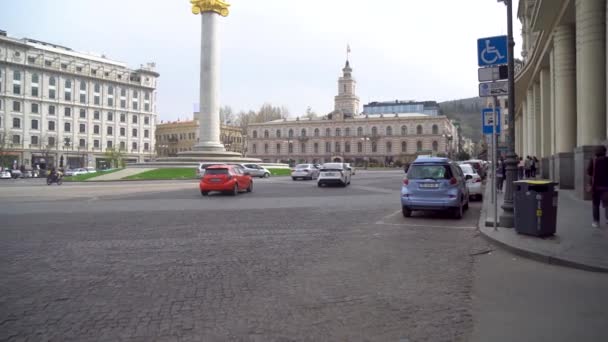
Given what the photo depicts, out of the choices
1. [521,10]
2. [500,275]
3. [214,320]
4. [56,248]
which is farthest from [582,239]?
[521,10]

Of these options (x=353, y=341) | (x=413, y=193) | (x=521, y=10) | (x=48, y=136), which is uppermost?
(x=521, y=10)

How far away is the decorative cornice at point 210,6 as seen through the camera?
45.6m

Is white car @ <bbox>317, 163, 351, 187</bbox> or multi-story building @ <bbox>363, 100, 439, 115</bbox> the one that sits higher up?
multi-story building @ <bbox>363, 100, 439, 115</bbox>

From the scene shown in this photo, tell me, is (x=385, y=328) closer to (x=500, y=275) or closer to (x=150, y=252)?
(x=500, y=275)

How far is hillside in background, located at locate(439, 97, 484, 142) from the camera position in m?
146

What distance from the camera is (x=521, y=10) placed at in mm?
36469

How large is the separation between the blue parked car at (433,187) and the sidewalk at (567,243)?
1250 millimetres

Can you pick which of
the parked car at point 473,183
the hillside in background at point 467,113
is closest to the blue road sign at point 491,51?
the parked car at point 473,183

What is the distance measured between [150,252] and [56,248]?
1874 mm

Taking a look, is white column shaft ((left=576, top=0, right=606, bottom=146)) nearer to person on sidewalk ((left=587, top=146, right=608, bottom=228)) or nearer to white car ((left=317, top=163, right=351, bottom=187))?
person on sidewalk ((left=587, top=146, right=608, bottom=228))

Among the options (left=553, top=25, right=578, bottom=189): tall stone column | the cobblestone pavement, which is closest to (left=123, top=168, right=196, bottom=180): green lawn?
the cobblestone pavement

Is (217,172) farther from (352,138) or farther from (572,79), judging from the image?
(352,138)

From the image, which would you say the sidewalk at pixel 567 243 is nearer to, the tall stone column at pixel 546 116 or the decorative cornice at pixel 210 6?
the tall stone column at pixel 546 116

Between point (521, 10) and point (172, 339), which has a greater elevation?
point (521, 10)
